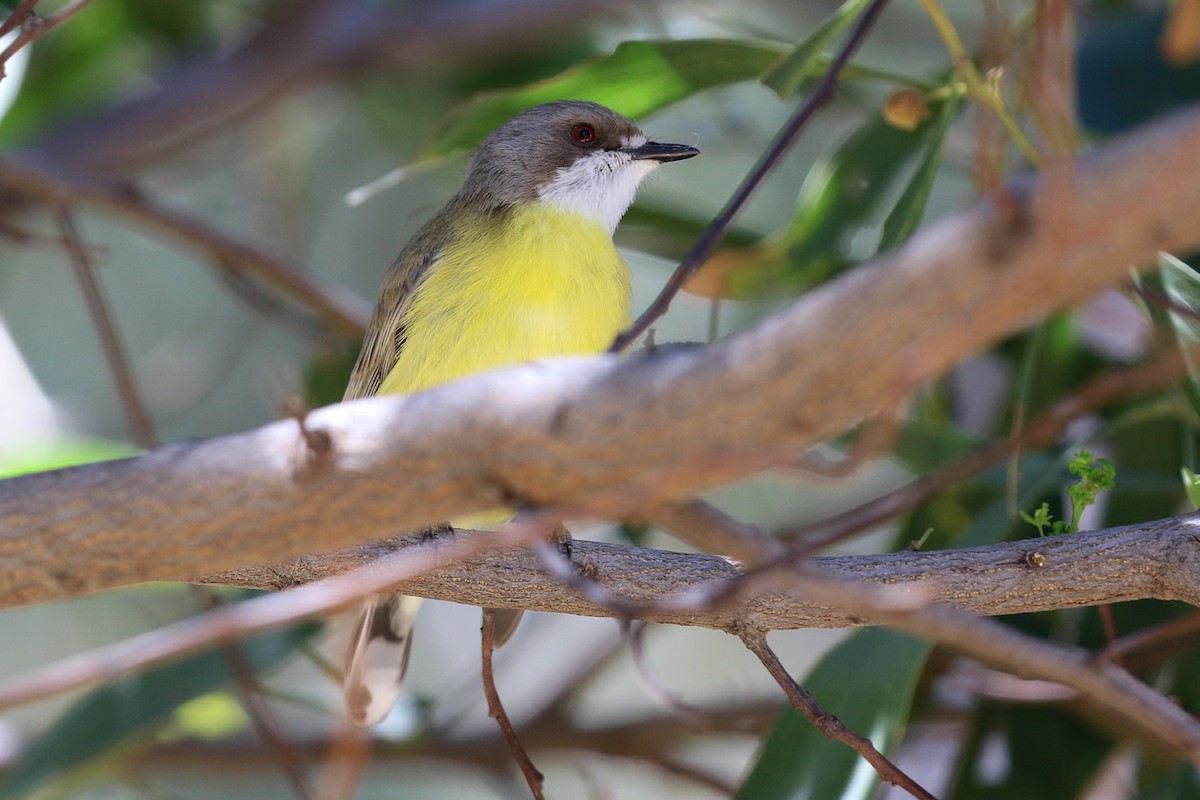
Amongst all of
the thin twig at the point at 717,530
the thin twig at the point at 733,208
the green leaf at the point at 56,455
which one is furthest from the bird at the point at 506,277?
the thin twig at the point at 717,530

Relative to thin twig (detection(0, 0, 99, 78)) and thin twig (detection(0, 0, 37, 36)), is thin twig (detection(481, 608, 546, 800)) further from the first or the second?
thin twig (detection(0, 0, 37, 36))

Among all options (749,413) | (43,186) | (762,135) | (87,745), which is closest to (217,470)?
(749,413)

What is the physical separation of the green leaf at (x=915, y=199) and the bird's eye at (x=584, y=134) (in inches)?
50.3

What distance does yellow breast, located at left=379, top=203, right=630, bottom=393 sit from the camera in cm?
338

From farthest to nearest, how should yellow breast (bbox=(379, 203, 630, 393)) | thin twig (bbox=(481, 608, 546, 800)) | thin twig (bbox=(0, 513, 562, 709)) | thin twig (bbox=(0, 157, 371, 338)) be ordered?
thin twig (bbox=(0, 157, 371, 338))
yellow breast (bbox=(379, 203, 630, 393))
thin twig (bbox=(481, 608, 546, 800))
thin twig (bbox=(0, 513, 562, 709))

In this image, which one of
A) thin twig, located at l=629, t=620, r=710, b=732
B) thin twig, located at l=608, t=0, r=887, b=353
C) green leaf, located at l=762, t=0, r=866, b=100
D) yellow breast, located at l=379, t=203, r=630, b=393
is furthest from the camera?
yellow breast, located at l=379, t=203, r=630, b=393

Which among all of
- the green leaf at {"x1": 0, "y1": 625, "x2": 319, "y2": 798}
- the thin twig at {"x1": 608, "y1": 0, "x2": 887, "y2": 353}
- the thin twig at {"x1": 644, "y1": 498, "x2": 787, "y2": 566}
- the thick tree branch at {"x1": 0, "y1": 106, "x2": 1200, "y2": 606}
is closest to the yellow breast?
the thin twig at {"x1": 608, "y1": 0, "x2": 887, "y2": 353}

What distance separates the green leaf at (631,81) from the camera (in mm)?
3859

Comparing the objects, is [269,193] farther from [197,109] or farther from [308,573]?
[308,573]

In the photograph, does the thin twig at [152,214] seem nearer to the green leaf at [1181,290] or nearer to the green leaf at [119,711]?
the green leaf at [119,711]

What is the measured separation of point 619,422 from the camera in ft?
5.14

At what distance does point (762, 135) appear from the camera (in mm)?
6547

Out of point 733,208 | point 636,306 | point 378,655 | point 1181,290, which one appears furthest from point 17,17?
point 636,306

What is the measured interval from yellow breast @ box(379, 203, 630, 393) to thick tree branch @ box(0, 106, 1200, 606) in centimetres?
157
